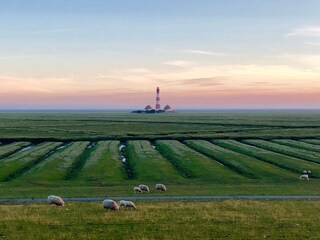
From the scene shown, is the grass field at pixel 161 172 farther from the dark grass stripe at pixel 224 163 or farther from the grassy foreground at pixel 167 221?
the grassy foreground at pixel 167 221

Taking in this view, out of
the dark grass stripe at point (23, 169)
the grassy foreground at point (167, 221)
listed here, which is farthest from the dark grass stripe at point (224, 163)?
the dark grass stripe at point (23, 169)

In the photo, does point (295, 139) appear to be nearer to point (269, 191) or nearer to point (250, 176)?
point (250, 176)

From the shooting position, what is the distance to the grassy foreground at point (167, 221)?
1014 inches

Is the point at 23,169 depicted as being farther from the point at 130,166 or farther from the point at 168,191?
the point at 168,191

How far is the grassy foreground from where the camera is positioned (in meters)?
25.8

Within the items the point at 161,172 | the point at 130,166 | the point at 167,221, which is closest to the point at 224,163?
the point at 161,172

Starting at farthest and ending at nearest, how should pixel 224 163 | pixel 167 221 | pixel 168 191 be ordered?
pixel 224 163
pixel 168 191
pixel 167 221

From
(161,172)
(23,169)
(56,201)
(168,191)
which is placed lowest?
(23,169)

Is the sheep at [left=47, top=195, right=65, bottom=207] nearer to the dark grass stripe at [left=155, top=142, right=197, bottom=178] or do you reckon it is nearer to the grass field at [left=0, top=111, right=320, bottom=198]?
the grass field at [left=0, top=111, right=320, bottom=198]

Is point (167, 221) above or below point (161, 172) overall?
above

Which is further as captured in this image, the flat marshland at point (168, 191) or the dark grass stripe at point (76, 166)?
the dark grass stripe at point (76, 166)

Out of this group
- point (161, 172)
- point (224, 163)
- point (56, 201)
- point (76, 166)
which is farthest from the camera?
point (224, 163)

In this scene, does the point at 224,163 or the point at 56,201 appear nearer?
the point at 56,201

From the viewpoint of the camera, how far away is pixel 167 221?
95.1ft
